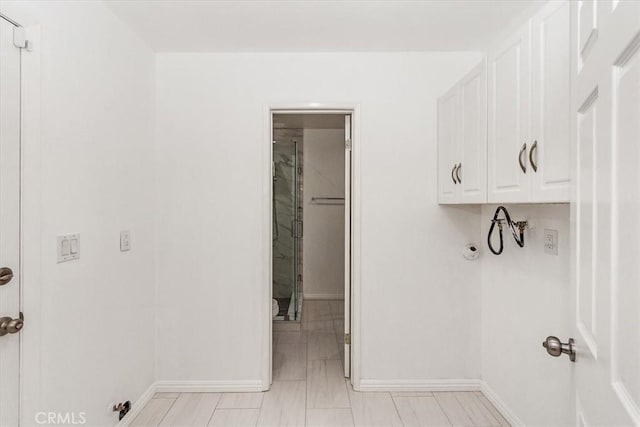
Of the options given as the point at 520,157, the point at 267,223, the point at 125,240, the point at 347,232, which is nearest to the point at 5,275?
the point at 125,240

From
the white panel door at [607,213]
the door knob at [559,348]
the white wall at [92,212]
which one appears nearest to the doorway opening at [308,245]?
the white wall at [92,212]

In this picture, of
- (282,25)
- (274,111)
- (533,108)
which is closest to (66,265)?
(274,111)

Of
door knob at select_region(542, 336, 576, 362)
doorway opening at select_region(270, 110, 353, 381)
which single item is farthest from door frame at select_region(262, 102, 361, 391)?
door knob at select_region(542, 336, 576, 362)

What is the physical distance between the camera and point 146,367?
2.47m

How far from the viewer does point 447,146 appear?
8.03 ft

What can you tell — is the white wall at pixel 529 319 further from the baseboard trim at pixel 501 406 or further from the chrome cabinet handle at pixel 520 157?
the chrome cabinet handle at pixel 520 157

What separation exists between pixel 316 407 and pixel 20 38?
8.10 ft

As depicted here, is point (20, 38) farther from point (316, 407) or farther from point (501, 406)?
point (501, 406)

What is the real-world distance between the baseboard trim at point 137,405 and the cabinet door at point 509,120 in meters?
2.45

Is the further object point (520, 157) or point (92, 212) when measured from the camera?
point (92, 212)

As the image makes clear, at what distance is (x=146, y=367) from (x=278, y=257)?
2050 millimetres

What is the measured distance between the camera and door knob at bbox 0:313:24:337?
134cm

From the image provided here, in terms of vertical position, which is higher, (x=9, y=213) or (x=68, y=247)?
(x=9, y=213)

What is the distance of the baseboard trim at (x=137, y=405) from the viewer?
85.5 inches
